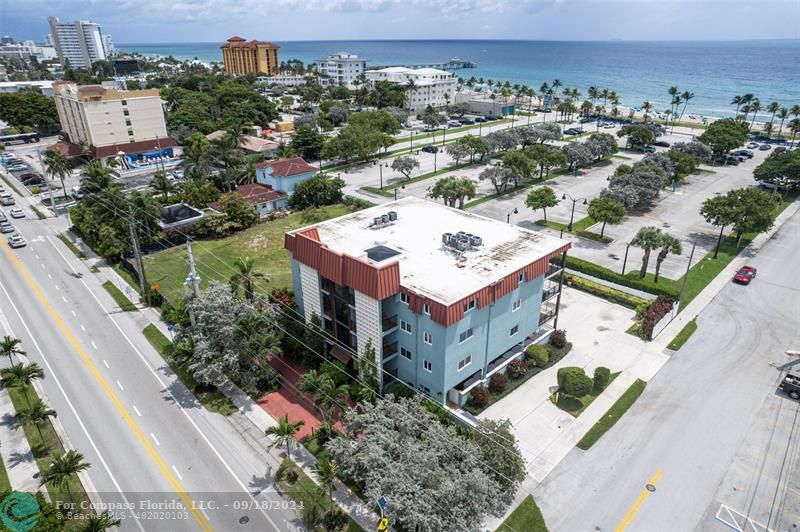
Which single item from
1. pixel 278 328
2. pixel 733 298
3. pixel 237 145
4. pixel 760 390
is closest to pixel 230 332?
pixel 278 328

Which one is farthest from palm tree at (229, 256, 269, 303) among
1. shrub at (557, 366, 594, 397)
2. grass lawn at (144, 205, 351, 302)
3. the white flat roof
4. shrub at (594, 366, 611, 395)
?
shrub at (594, 366, 611, 395)

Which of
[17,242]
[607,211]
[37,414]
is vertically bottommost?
[17,242]

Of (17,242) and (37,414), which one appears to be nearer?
(37,414)

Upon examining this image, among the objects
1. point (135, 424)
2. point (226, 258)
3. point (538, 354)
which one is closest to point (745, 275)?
point (538, 354)

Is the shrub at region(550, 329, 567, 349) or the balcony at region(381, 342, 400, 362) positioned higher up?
the balcony at region(381, 342, 400, 362)

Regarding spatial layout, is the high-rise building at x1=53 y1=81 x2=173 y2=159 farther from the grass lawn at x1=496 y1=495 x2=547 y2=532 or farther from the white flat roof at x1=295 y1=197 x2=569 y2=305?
the grass lawn at x1=496 y1=495 x2=547 y2=532

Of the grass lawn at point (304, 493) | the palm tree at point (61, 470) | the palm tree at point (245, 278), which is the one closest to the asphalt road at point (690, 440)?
the grass lawn at point (304, 493)

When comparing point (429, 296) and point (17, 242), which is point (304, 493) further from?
point (17, 242)
